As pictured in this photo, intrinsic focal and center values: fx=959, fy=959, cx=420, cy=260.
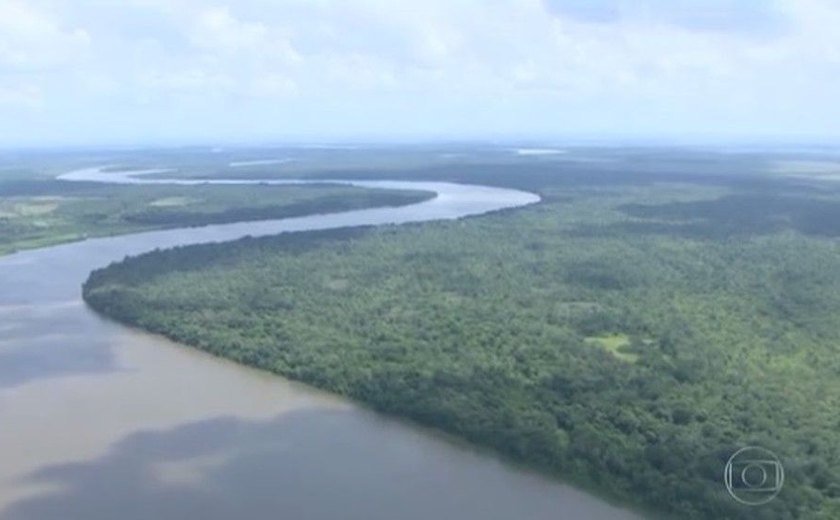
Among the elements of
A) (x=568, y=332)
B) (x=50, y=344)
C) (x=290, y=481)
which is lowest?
(x=290, y=481)

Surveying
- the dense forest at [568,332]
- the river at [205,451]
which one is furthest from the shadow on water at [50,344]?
the dense forest at [568,332]

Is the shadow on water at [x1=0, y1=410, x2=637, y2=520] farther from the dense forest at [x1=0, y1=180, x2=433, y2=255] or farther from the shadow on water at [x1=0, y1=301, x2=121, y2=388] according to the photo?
the dense forest at [x1=0, y1=180, x2=433, y2=255]

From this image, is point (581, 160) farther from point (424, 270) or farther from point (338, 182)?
point (424, 270)

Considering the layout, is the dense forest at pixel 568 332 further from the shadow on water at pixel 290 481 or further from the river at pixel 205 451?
the shadow on water at pixel 290 481

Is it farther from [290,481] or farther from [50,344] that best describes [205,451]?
[50,344]

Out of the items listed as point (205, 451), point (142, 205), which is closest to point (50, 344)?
point (205, 451)
